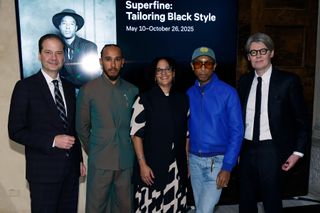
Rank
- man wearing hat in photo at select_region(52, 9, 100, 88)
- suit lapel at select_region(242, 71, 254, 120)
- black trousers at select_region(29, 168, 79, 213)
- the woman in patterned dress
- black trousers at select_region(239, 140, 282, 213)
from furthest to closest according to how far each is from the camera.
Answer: man wearing hat in photo at select_region(52, 9, 100, 88), suit lapel at select_region(242, 71, 254, 120), black trousers at select_region(239, 140, 282, 213), the woman in patterned dress, black trousers at select_region(29, 168, 79, 213)

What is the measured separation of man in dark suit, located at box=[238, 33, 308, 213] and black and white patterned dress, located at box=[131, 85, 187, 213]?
0.62 m

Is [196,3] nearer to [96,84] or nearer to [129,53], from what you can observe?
[129,53]

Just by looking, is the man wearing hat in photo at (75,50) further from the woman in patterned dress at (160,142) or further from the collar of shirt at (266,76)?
the collar of shirt at (266,76)

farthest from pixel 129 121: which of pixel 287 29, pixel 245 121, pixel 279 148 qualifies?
pixel 287 29

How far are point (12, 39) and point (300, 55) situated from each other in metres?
3.24

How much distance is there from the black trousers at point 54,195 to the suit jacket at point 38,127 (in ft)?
0.21

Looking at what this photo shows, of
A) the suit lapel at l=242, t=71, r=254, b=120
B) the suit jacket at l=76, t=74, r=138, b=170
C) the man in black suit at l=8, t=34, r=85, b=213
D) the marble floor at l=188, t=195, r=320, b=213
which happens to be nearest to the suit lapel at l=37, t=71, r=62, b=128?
the man in black suit at l=8, t=34, r=85, b=213

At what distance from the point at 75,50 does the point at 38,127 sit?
1.27 metres

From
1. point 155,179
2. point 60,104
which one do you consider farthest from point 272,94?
point 60,104

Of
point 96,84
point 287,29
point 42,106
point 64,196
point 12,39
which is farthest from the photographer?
point 287,29

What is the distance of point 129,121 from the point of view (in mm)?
2469

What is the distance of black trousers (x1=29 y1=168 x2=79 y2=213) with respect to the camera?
6.97ft

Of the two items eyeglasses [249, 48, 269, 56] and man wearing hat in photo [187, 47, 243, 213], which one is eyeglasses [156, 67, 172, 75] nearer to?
man wearing hat in photo [187, 47, 243, 213]

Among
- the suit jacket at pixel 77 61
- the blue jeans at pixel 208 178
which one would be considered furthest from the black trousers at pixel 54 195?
the suit jacket at pixel 77 61
